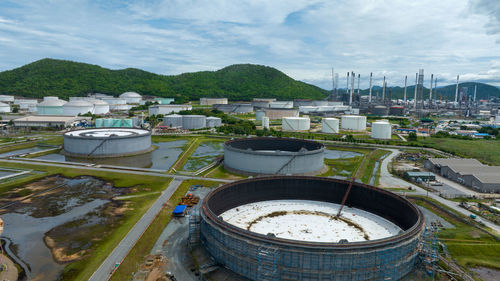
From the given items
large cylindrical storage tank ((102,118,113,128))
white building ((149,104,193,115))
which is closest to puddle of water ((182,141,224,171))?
large cylindrical storage tank ((102,118,113,128))

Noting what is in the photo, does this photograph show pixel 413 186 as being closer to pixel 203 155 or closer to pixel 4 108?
pixel 203 155

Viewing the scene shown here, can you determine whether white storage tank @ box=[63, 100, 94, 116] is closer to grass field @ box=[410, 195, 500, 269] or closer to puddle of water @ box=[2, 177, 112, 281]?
puddle of water @ box=[2, 177, 112, 281]

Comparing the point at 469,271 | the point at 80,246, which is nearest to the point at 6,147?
the point at 80,246

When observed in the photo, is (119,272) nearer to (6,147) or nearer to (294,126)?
(6,147)

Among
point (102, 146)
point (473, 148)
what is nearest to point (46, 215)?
point (102, 146)

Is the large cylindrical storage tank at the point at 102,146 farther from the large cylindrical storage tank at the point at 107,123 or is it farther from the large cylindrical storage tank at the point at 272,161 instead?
the large cylindrical storage tank at the point at 107,123

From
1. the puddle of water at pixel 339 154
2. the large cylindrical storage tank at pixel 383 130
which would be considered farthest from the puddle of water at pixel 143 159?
the large cylindrical storage tank at pixel 383 130
